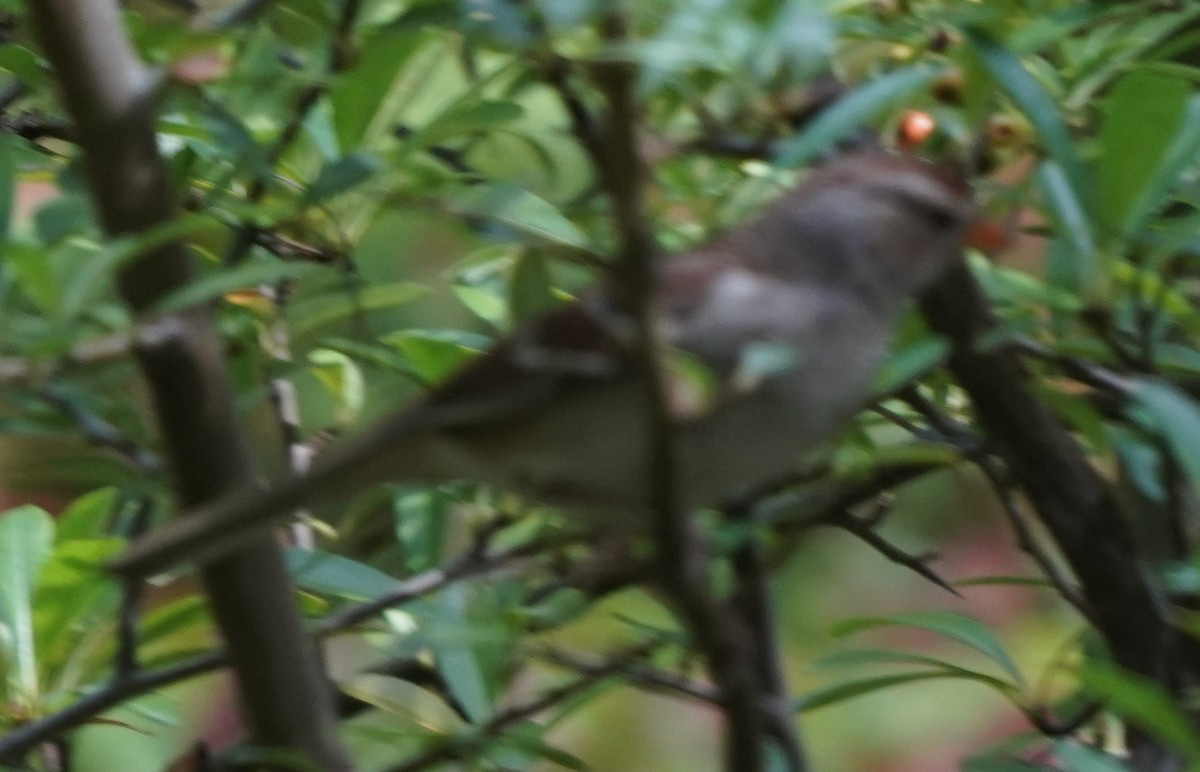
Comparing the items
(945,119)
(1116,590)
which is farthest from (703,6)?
(1116,590)

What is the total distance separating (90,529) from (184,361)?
417mm

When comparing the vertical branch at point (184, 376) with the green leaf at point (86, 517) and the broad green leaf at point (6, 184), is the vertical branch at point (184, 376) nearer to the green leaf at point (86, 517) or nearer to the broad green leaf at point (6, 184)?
the broad green leaf at point (6, 184)

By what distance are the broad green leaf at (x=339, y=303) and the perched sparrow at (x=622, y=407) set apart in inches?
11.7

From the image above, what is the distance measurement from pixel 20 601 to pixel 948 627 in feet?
2.25

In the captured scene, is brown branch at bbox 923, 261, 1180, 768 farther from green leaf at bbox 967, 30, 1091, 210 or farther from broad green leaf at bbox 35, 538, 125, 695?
broad green leaf at bbox 35, 538, 125, 695

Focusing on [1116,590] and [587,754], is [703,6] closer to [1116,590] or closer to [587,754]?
[1116,590]

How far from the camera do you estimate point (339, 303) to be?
122 cm

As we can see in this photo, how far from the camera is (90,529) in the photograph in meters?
1.16

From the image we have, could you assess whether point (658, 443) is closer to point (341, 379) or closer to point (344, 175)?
point (344, 175)

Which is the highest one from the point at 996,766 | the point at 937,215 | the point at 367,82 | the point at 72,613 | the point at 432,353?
the point at 367,82

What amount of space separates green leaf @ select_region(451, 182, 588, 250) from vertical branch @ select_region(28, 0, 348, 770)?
173mm

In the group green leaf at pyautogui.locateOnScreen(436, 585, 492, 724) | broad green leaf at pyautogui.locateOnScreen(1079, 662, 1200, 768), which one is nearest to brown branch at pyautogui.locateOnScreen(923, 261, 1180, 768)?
broad green leaf at pyautogui.locateOnScreen(1079, 662, 1200, 768)

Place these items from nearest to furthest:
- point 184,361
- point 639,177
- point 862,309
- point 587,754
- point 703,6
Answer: point 639,177 < point 703,6 < point 184,361 < point 862,309 < point 587,754

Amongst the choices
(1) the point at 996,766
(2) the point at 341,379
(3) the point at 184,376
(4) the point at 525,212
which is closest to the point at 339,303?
(2) the point at 341,379
